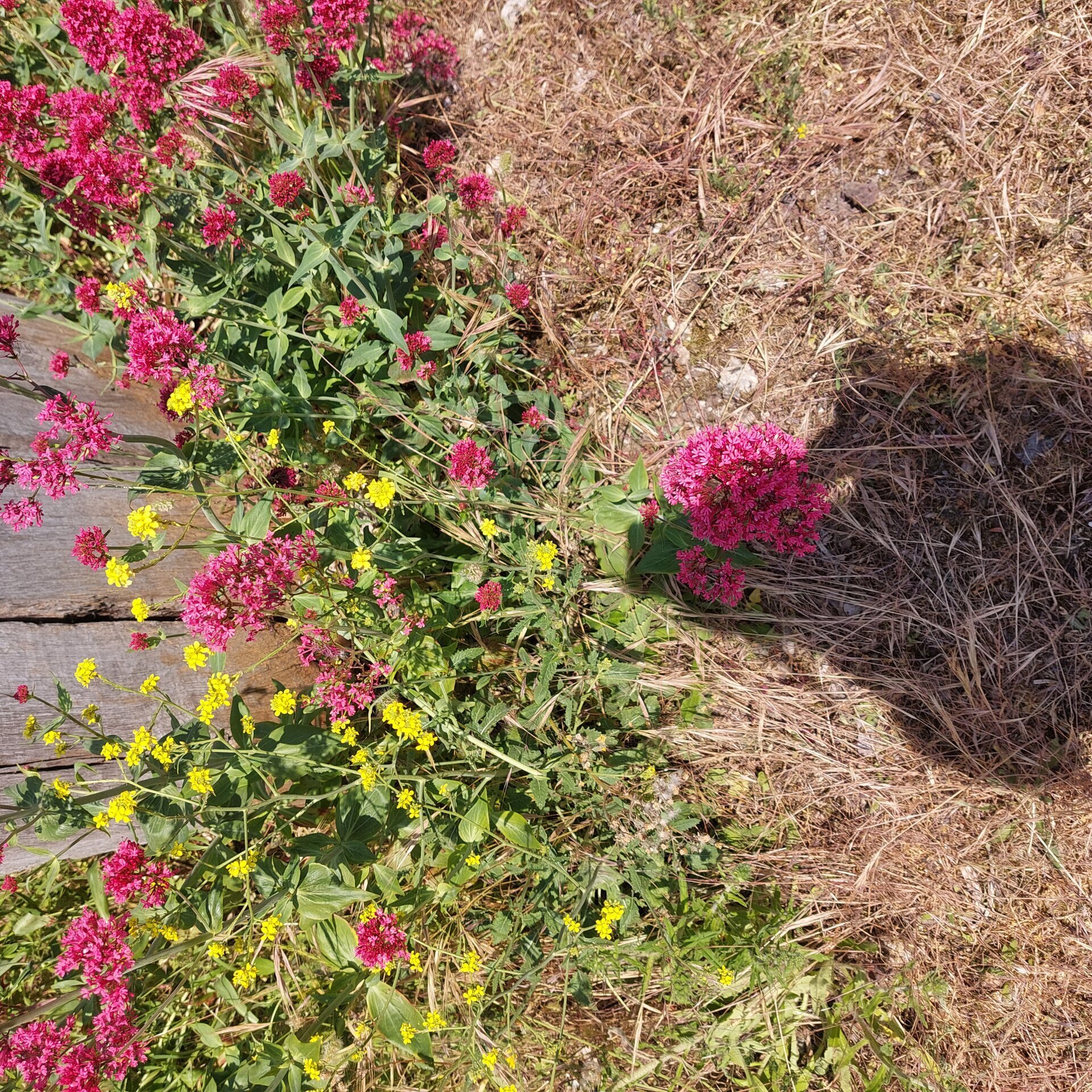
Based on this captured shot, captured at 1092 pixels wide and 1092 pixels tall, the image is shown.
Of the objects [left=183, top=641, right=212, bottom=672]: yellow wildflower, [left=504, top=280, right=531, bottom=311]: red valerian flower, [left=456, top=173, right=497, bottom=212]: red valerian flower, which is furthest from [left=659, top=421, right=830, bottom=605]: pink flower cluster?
[left=183, top=641, right=212, bottom=672]: yellow wildflower

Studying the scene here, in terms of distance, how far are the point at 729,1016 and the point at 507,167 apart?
4.12 meters

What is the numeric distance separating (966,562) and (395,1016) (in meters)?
2.83

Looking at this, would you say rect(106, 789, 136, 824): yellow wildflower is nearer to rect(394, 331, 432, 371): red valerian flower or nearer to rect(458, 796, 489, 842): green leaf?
rect(458, 796, 489, 842): green leaf

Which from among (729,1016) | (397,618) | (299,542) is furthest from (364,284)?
(729,1016)

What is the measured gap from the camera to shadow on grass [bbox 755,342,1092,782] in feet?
8.92

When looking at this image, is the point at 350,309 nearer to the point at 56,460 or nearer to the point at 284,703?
the point at 56,460

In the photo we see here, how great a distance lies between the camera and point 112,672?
2.67 meters

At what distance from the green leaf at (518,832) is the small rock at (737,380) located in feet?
6.78

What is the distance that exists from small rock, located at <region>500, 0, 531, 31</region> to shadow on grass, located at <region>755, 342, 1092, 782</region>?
2847 millimetres

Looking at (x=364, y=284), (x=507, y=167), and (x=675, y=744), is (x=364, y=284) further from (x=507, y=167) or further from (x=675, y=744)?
(x=675, y=744)

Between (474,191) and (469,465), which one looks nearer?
(469,465)

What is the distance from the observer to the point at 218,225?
2.38m

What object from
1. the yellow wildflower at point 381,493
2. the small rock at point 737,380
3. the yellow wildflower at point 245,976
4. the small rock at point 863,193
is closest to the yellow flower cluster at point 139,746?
the yellow wildflower at point 245,976

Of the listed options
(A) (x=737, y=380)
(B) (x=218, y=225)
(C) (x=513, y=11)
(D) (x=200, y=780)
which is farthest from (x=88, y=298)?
(C) (x=513, y=11)
